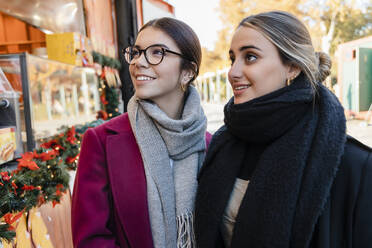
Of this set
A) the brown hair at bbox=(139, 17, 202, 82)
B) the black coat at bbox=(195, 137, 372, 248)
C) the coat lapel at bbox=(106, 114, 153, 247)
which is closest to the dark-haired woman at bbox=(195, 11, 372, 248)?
the black coat at bbox=(195, 137, 372, 248)

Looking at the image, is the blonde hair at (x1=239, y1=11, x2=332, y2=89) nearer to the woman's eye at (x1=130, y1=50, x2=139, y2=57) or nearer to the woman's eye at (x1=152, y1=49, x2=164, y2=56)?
the woman's eye at (x1=152, y1=49, x2=164, y2=56)

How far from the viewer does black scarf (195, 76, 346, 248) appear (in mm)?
977

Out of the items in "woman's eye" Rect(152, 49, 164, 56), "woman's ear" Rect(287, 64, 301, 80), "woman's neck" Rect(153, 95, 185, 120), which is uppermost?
"woman's eye" Rect(152, 49, 164, 56)

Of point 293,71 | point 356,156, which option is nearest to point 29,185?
point 293,71

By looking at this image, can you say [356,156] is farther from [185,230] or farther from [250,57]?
[185,230]

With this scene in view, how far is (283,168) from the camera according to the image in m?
1.05

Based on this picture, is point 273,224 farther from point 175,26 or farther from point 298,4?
point 298,4

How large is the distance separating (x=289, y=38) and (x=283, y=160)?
46 cm

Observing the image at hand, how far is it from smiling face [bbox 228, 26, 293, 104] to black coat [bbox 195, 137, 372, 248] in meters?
0.34

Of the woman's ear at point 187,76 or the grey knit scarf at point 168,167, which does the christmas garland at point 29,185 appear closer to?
the grey knit scarf at point 168,167

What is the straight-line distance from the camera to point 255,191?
110 centimetres

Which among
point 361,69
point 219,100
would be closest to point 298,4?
point 361,69

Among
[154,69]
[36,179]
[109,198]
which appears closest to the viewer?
[109,198]

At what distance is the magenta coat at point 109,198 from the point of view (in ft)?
4.09
